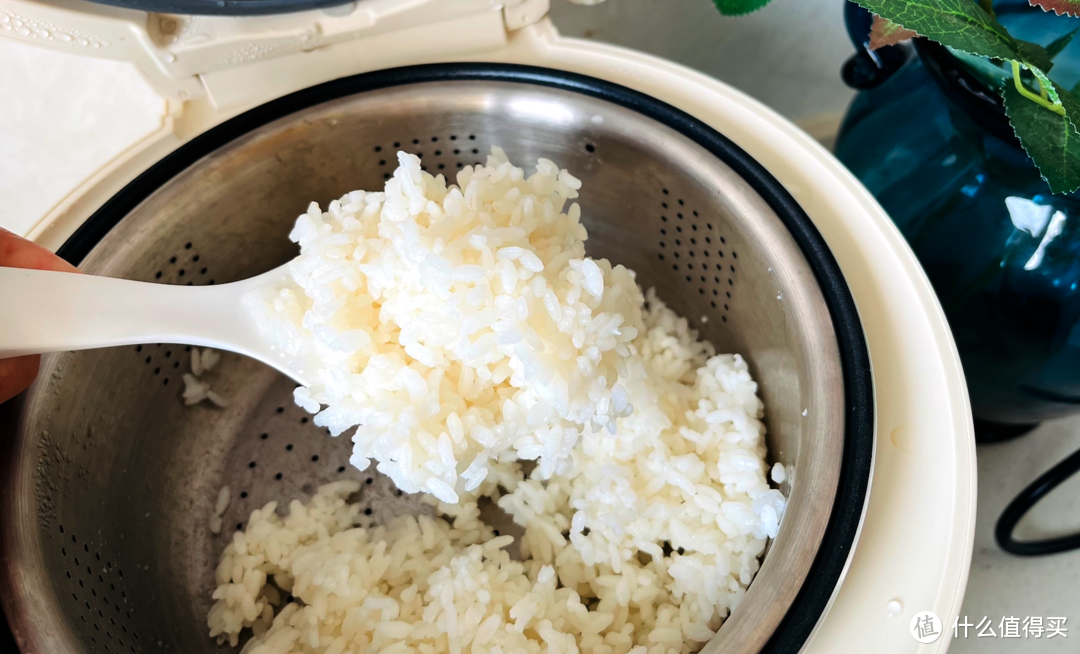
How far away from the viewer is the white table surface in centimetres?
87

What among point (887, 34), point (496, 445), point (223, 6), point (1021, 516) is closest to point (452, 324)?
point (496, 445)

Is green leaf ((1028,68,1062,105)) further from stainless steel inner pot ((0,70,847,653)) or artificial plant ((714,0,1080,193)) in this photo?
stainless steel inner pot ((0,70,847,653))

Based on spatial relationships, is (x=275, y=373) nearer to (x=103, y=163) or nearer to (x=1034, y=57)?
(x=103, y=163)

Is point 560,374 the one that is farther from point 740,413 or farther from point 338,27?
point 338,27

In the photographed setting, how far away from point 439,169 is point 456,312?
362 mm

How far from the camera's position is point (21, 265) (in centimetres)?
66

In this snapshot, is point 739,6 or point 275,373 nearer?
point 739,6

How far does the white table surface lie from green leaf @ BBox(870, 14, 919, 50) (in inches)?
28.1

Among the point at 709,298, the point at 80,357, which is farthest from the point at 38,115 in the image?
the point at 709,298

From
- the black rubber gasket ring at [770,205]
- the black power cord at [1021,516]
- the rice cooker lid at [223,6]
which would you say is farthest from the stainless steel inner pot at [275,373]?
the black power cord at [1021,516]

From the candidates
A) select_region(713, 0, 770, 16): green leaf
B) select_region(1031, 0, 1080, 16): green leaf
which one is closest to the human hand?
select_region(713, 0, 770, 16): green leaf

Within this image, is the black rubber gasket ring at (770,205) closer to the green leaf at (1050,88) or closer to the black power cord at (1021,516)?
the green leaf at (1050,88)

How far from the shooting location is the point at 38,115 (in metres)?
0.91

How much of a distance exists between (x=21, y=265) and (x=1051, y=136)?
3.11 ft
